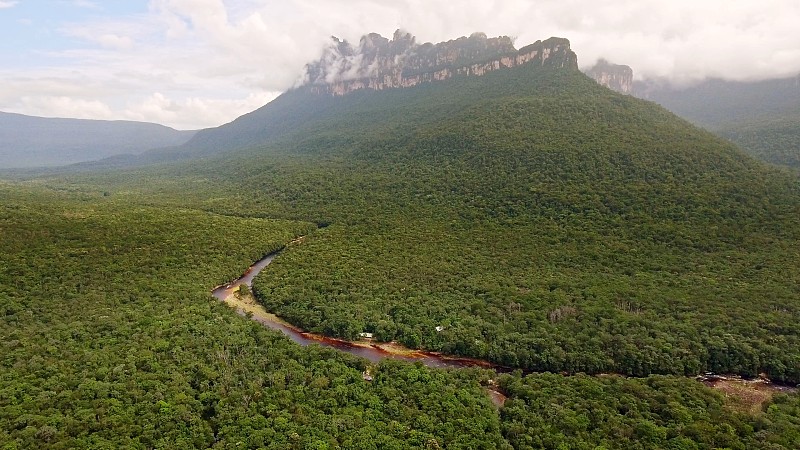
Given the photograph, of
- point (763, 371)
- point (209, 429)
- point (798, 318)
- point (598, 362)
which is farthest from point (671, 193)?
point (209, 429)

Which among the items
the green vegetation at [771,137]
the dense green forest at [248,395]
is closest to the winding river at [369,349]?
the dense green forest at [248,395]

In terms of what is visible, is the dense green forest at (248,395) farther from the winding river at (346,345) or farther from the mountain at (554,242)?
the mountain at (554,242)

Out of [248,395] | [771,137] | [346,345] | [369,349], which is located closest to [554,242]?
[369,349]

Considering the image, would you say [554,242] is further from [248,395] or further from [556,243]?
[248,395]

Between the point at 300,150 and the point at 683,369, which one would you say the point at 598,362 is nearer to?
the point at 683,369

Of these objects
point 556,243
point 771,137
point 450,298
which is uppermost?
point 771,137

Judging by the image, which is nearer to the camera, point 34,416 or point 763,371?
point 34,416
